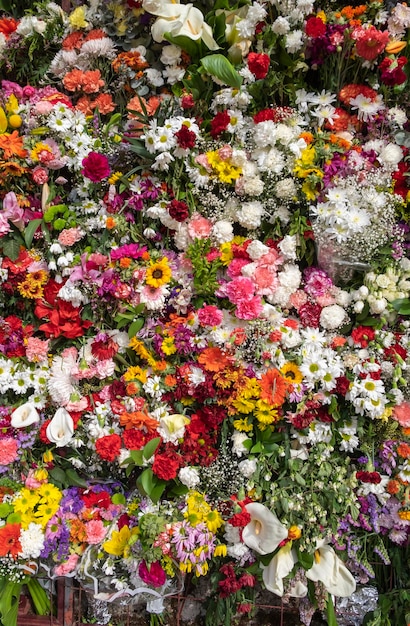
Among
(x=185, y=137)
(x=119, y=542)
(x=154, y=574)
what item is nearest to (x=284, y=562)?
(x=154, y=574)

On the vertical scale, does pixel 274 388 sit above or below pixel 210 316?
below

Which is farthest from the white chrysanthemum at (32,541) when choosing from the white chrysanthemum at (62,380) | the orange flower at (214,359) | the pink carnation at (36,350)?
the orange flower at (214,359)

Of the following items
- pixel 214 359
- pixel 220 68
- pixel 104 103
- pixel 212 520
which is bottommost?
pixel 212 520

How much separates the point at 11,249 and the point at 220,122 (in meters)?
0.80

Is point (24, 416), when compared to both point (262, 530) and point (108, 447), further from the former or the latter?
point (262, 530)

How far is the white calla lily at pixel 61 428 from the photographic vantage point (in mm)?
1653

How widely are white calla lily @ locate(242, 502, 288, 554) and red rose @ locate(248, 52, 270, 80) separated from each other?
4.30 feet

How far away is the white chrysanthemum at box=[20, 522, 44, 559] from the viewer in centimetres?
164

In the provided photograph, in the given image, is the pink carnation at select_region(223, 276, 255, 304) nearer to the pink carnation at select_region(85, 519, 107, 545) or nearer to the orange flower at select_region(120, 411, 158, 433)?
the orange flower at select_region(120, 411, 158, 433)

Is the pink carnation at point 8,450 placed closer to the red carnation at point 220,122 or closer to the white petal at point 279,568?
the white petal at point 279,568

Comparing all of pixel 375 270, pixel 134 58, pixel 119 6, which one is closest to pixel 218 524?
pixel 375 270

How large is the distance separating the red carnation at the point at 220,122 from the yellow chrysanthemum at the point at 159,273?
1.44ft

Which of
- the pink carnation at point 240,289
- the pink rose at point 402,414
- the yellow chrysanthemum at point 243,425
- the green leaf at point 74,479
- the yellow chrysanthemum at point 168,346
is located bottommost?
the green leaf at point 74,479

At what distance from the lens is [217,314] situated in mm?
1613
